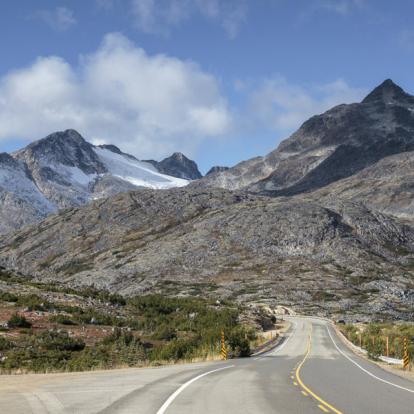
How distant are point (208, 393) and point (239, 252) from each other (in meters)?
128

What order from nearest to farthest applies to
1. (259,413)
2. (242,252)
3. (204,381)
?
(259,413), (204,381), (242,252)

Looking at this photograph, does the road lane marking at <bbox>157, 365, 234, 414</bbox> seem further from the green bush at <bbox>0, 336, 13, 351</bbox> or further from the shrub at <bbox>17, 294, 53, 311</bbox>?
the shrub at <bbox>17, 294, 53, 311</bbox>

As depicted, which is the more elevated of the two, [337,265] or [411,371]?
[337,265]

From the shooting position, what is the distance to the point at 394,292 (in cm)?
10756

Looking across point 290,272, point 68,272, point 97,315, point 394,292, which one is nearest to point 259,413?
point 97,315

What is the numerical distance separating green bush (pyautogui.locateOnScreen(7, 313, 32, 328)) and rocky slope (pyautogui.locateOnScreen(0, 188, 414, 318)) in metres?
65.4

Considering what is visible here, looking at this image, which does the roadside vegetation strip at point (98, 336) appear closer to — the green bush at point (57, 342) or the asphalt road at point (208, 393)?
the green bush at point (57, 342)

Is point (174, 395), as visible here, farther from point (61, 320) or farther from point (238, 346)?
point (61, 320)

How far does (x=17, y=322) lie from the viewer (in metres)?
33.6

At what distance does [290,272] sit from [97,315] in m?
90.9

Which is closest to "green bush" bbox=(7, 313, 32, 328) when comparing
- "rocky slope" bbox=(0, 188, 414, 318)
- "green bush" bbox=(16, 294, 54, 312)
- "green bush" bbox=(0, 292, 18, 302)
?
"green bush" bbox=(16, 294, 54, 312)

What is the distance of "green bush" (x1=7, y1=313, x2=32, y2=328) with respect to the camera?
110ft

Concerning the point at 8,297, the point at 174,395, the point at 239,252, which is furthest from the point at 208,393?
the point at 239,252

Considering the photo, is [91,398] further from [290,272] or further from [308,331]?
[290,272]
